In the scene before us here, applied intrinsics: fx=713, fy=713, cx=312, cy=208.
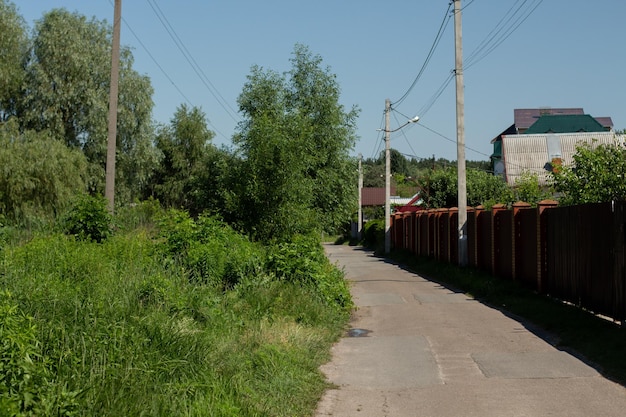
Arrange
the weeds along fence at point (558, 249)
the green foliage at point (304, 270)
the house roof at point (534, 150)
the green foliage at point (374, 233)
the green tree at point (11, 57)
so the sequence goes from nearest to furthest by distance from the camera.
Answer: the weeds along fence at point (558, 249)
the green foliage at point (304, 270)
the green tree at point (11, 57)
the green foliage at point (374, 233)
the house roof at point (534, 150)

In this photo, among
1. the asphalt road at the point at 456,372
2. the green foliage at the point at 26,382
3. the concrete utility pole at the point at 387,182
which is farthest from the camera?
the concrete utility pole at the point at 387,182

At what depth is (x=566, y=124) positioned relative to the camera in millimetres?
65250

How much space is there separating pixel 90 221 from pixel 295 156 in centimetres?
613

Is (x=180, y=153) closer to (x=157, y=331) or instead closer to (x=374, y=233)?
(x=374, y=233)

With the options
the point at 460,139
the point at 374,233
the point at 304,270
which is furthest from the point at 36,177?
the point at 374,233

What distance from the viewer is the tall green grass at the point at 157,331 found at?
5.07m

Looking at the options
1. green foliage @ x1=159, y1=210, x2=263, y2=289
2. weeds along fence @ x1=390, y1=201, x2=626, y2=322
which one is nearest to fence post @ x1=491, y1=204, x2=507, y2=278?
weeds along fence @ x1=390, y1=201, x2=626, y2=322

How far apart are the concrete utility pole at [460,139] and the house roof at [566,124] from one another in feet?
148

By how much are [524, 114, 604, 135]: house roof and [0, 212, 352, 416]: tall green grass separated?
5731cm

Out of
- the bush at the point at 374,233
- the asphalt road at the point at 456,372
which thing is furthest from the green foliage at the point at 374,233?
the asphalt road at the point at 456,372

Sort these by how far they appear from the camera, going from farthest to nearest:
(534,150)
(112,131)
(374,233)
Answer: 1. (534,150)
2. (374,233)
3. (112,131)

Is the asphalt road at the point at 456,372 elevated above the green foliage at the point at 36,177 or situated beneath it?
situated beneath

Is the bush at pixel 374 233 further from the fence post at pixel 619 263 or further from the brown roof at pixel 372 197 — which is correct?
the fence post at pixel 619 263

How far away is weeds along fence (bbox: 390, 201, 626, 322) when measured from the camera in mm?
10859
